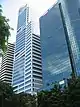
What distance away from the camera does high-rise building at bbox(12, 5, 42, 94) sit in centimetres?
9725

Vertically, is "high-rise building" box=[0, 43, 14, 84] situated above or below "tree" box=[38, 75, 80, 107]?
above

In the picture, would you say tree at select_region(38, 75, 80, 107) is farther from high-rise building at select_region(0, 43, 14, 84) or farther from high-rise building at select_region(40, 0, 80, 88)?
high-rise building at select_region(0, 43, 14, 84)

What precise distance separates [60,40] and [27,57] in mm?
27405

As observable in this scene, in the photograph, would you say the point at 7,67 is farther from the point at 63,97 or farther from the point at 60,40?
the point at 63,97

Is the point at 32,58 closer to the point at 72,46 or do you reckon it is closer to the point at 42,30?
the point at 42,30

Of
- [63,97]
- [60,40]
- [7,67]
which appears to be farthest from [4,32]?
[7,67]

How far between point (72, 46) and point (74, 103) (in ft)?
222

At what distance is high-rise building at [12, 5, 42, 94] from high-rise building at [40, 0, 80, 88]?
11266 mm

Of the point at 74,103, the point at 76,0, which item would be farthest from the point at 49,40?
the point at 74,103

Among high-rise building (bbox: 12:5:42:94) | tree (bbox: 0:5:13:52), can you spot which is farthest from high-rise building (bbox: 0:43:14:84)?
tree (bbox: 0:5:13:52)

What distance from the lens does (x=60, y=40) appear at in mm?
85562

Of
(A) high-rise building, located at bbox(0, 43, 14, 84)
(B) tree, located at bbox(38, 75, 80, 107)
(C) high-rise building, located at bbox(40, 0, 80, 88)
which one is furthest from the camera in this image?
(A) high-rise building, located at bbox(0, 43, 14, 84)

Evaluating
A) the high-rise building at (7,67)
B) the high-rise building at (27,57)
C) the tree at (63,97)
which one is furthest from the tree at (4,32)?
the high-rise building at (7,67)

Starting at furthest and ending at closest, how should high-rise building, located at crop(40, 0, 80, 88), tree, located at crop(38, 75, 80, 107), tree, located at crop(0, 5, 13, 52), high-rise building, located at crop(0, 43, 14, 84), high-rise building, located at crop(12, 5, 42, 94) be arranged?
high-rise building, located at crop(0, 43, 14, 84) → high-rise building, located at crop(12, 5, 42, 94) → high-rise building, located at crop(40, 0, 80, 88) → tree, located at crop(38, 75, 80, 107) → tree, located at crop(0, 5, 13, 52)
